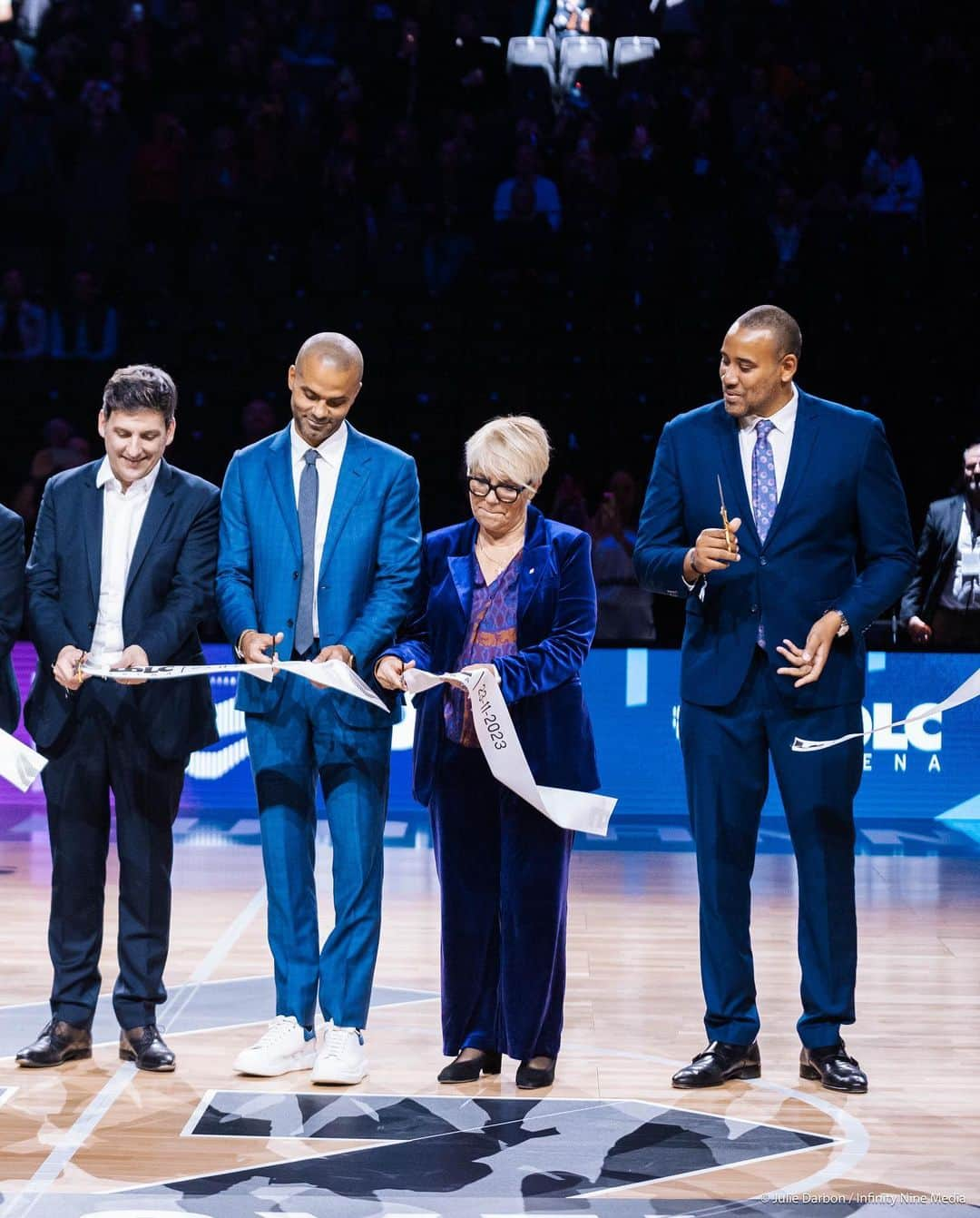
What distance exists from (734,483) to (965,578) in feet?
15.8

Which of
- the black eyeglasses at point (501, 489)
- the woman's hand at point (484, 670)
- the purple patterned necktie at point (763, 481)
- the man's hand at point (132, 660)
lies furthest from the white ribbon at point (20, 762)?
the purple patterned necktie at point (763, 481)

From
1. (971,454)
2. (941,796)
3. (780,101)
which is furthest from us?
(780,101)

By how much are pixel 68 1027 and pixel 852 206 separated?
9.18 m

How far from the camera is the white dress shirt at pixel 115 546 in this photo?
440cm

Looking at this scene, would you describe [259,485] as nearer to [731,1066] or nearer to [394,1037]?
[394,1037]

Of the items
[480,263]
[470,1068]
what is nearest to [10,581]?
[470,1068]

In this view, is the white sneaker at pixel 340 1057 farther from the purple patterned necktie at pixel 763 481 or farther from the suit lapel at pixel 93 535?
the purple patterned necktie at pixel 763 481

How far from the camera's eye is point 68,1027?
4426mm

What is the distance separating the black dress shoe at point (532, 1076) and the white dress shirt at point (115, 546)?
146cm

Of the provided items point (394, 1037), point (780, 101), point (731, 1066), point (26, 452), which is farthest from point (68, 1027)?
point (780, 101)

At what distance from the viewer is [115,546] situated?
4.43 m

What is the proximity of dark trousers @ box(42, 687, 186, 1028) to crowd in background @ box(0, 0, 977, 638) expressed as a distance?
6933mm

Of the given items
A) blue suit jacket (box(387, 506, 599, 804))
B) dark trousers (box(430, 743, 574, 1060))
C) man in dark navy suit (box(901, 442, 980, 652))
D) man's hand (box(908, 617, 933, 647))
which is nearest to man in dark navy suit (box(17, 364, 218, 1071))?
blue suit jacket (box(387, 506, 599, 804))

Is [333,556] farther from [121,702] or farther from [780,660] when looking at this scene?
[780,660]
